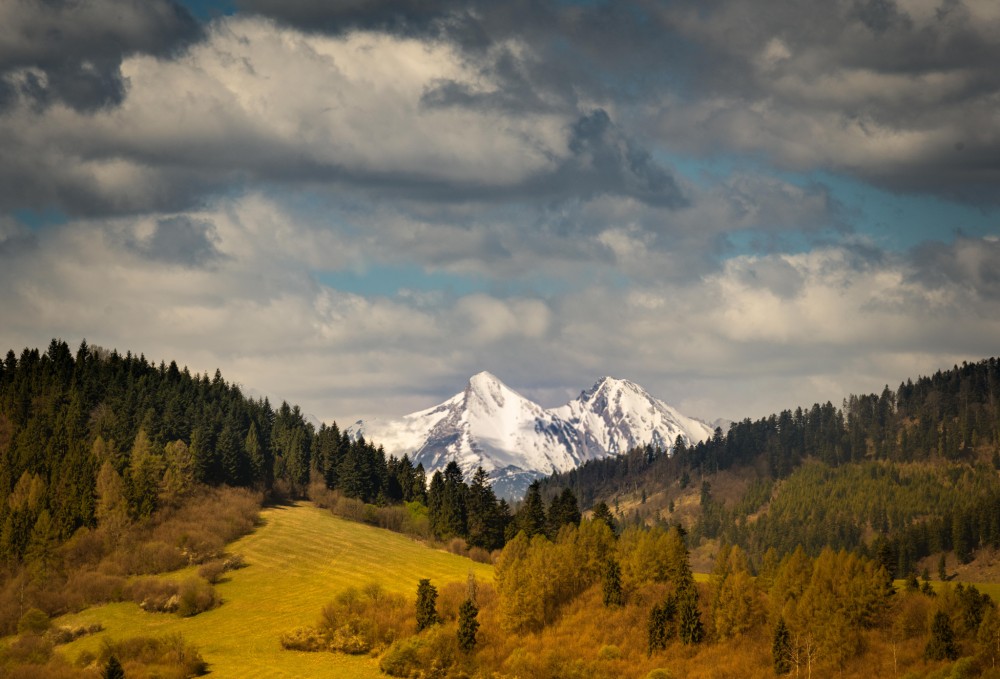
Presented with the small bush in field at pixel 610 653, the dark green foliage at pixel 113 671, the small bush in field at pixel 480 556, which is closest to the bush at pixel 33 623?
the dark green foliage at pixel 113 671

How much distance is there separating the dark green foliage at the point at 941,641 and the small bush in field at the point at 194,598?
297 feet

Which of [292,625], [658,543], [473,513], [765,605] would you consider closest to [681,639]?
[765,605]

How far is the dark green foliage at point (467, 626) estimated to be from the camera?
115875mm

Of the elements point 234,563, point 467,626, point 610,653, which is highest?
point 234,563

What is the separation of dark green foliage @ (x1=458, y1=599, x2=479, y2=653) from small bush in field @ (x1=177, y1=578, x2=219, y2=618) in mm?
38726

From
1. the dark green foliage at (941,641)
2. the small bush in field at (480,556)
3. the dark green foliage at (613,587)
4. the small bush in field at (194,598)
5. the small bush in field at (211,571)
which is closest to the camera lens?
the dark green foliage at (941,641)

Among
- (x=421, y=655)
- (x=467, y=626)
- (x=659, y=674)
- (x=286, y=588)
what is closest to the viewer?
(x=659, y=674)

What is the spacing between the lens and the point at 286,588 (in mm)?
144000

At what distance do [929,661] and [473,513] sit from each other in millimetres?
98541

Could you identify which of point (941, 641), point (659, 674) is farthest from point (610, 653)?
point (941, 641)

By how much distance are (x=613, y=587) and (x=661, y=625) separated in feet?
46.0

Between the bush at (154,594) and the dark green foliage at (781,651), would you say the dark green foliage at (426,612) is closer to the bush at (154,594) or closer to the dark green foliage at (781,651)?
the bush at (154,594)

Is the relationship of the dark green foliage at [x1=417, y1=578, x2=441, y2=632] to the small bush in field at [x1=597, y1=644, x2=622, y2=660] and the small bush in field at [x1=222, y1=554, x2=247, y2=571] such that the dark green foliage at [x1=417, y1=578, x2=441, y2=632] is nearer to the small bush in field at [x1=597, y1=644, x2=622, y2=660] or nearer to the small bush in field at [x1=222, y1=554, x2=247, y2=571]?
the small bush in field at [x1=597, y1=644, x2=622, y2=660]

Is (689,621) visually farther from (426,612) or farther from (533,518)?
(533,518)
